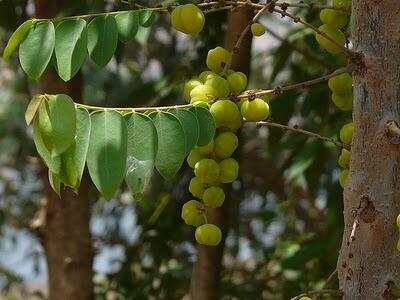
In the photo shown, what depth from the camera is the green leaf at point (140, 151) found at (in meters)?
1.12

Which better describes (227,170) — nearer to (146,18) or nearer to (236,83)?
(236,83)

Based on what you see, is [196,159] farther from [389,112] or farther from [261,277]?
[261,277]

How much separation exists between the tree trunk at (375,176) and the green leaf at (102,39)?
13.7 inches

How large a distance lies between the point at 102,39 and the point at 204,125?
244 mm

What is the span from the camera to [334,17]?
129 centimetres

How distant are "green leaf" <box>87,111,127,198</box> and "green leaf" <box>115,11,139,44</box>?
0.22 m

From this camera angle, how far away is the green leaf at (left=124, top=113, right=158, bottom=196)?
1.12m

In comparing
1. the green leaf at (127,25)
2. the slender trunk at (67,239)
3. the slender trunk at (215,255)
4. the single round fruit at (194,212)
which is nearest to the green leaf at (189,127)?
the single round fruit at (194,212)

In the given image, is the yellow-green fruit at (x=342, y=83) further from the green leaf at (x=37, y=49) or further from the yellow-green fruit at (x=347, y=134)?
the green leaf at (x=37, y=49)

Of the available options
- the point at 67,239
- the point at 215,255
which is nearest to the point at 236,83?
the point at 215,255

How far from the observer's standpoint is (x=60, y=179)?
112 centimetres

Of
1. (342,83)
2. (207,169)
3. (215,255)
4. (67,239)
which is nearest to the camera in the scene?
(207,169)

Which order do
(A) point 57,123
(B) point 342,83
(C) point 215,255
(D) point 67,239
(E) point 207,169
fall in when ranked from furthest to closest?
(D) point 67,239 → (C) point 215,255 → (B) point 342,83 → (E) point 207,169 → (A) point 57,123

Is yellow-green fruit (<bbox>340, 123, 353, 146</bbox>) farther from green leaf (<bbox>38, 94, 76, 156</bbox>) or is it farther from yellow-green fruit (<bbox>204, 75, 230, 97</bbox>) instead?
green leaf (<bbox>38, 94, 76, 156</bbox>)
